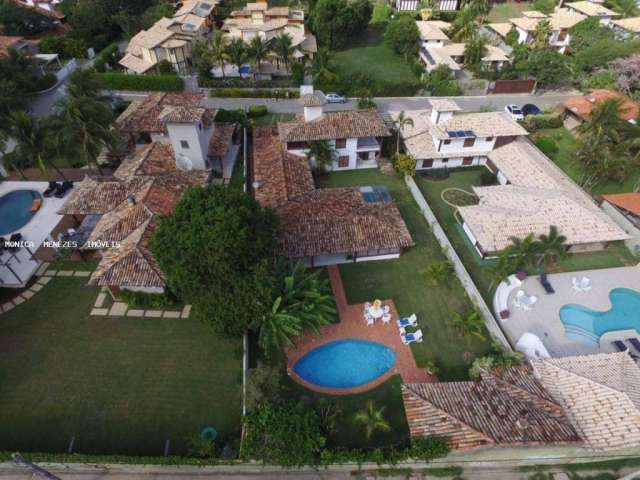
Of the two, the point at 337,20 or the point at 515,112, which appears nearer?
the point at 515,112

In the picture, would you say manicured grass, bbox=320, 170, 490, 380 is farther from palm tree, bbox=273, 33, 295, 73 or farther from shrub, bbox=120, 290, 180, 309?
palm tree, bbox=273, 33, 295, 73

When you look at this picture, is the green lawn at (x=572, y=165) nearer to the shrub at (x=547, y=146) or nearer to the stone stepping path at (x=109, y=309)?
the shrub at (x=547, y=146)

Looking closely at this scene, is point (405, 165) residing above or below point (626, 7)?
below

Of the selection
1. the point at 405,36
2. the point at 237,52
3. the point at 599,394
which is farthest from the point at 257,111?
the point at 599,394

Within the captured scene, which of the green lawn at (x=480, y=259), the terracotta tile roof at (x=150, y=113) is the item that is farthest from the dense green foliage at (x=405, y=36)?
the green lawn at (x=480, y=259)

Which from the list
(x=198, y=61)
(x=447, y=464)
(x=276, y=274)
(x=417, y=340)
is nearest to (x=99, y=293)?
(x=276, y=274)

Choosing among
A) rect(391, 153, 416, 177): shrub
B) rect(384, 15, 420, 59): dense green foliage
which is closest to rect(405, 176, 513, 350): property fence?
rect(391, 153, 416, 177): shrub

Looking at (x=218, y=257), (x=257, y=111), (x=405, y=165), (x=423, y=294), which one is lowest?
(x=423, y=294)

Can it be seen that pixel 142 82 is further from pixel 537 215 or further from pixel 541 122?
pixel 541 122
